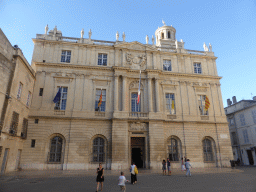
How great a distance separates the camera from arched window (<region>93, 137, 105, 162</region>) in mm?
20891

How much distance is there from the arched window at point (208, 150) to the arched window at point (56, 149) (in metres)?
17.6

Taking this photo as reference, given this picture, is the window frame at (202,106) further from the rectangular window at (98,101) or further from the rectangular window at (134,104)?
the rectangular window at (98,101)

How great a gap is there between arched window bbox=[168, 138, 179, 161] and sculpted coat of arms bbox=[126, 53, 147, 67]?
35.2ft

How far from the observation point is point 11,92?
1611cm

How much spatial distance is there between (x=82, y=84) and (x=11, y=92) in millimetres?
8098

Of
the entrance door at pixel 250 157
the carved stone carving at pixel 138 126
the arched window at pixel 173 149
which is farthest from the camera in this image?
the entrance door at pixel 250 157

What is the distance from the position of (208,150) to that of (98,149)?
14.0 metres

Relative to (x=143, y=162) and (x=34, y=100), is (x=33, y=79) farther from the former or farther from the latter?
(x=143, y=162)

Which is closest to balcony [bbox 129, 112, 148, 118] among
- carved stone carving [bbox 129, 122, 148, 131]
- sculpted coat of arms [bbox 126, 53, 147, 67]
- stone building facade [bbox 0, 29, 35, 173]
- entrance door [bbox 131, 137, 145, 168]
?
carved stone carving [bbox 129, 122, 148, 131]

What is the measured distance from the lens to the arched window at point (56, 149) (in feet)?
65.9

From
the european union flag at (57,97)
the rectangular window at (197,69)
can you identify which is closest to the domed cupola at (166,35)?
the rectangular window at (197,69)

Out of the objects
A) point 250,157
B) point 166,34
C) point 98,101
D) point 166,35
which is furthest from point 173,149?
point 166,34

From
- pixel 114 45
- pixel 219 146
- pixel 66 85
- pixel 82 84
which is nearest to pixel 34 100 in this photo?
pixel 66 85

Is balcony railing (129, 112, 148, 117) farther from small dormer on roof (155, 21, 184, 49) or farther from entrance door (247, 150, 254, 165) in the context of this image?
entrance door (247, 150, 254, 165)
